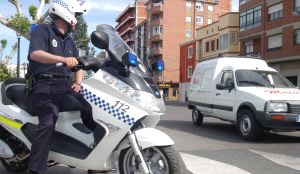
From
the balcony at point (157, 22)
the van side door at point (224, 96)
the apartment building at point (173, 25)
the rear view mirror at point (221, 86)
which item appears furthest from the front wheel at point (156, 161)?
the balcony at point (157, 22)

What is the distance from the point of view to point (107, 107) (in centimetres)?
436

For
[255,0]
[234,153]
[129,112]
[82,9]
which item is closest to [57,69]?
[82,9]

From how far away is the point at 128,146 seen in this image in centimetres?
429

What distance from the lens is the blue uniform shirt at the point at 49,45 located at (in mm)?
4637

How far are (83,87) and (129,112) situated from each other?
62cm

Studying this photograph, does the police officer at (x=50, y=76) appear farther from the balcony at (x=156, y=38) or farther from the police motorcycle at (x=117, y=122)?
the balcony at (x=156, y=38)

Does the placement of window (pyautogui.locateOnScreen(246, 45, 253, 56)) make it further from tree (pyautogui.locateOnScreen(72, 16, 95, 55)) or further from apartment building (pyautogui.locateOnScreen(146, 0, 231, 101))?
apartment building (pyautogui.locateOnScreen(146, 0, 231, 101))

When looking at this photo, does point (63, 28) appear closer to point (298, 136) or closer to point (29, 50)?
point (29, 50)

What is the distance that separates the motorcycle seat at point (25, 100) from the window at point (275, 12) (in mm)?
37589

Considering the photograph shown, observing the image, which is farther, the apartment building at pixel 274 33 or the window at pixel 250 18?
the window at pixel 250 18

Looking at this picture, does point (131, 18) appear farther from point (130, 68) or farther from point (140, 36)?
point (130, 68)

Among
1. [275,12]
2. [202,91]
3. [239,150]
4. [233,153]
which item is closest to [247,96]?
[239,150]

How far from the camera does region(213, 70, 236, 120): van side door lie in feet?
36.7

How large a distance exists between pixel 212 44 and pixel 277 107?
49.9 metres
